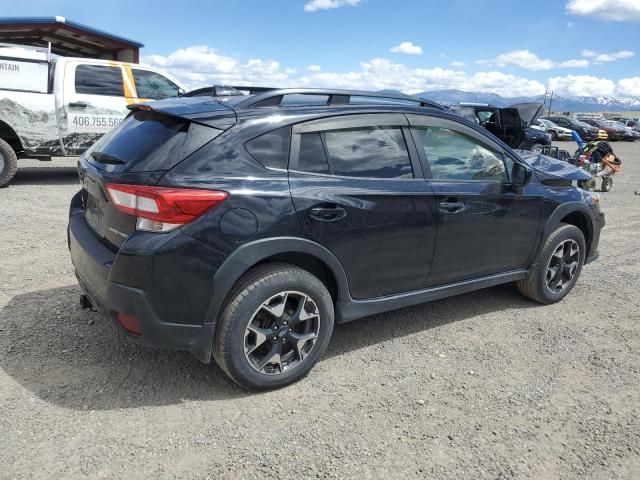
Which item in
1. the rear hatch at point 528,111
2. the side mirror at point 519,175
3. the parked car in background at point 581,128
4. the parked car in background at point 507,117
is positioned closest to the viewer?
the side mirror at point 519,175

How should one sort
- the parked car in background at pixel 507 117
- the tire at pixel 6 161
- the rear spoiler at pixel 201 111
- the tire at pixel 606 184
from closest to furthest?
the rear spoiler at pixel 201 111
the tire at pixel 6 161
the tire at pixel 606 184
the parked car in background at pixel 507 117

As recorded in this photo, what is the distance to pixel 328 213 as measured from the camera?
3.11 m

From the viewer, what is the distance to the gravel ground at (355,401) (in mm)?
2543

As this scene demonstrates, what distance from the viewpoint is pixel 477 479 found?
247 centimetres

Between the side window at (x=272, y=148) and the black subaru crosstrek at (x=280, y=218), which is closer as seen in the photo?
the black subaru crosstrek at (x=280, y=218)

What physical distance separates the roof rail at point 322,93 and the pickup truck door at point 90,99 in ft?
20.3

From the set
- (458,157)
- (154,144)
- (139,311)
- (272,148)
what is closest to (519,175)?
(458,157)

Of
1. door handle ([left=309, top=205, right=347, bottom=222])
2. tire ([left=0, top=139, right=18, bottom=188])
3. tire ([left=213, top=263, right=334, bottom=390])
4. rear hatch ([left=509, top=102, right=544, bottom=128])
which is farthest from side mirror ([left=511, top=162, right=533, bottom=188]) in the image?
rear hatch ([left=509, top=102, right=544, bottom=128])

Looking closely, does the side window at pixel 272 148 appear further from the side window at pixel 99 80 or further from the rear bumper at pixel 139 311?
the side window at pixel 99 80

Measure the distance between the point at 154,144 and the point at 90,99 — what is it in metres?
6.92

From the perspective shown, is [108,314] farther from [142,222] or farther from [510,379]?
[510,379]

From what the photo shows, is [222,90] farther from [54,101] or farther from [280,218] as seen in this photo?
[54,101]

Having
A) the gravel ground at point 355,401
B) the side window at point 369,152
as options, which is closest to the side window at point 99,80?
the gravel ground at point 355,401

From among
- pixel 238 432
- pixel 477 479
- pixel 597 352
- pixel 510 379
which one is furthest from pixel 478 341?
pixel 238 432
